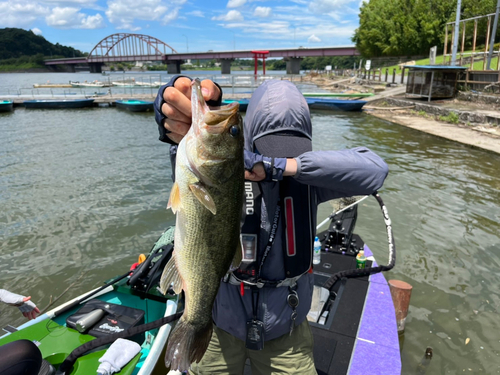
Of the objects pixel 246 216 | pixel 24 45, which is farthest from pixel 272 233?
pixel 24 45

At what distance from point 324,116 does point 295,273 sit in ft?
110

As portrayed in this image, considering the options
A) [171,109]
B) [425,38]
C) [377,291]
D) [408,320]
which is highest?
[425,38]

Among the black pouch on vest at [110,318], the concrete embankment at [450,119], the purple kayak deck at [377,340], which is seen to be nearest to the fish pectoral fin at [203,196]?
the purple kayak deck at [377,340]

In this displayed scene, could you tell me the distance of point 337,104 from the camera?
35.7 meters

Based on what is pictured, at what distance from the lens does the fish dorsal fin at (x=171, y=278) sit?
7.38ft

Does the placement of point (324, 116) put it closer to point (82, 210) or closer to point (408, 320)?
point (82, 210)

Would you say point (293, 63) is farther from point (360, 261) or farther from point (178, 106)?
point (178, 106)

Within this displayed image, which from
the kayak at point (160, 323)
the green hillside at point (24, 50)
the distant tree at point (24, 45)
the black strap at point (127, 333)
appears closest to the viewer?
the black strap at point (127, 333)

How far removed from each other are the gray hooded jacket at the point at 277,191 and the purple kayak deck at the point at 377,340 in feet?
6.62

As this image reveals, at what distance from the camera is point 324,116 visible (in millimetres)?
34344

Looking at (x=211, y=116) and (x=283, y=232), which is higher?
(x=211, y=116)

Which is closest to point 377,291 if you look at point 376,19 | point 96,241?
point 96,241

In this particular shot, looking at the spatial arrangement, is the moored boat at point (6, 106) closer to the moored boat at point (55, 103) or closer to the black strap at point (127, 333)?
the moored boat at point (55, 103)

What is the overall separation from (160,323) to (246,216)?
145 cm
